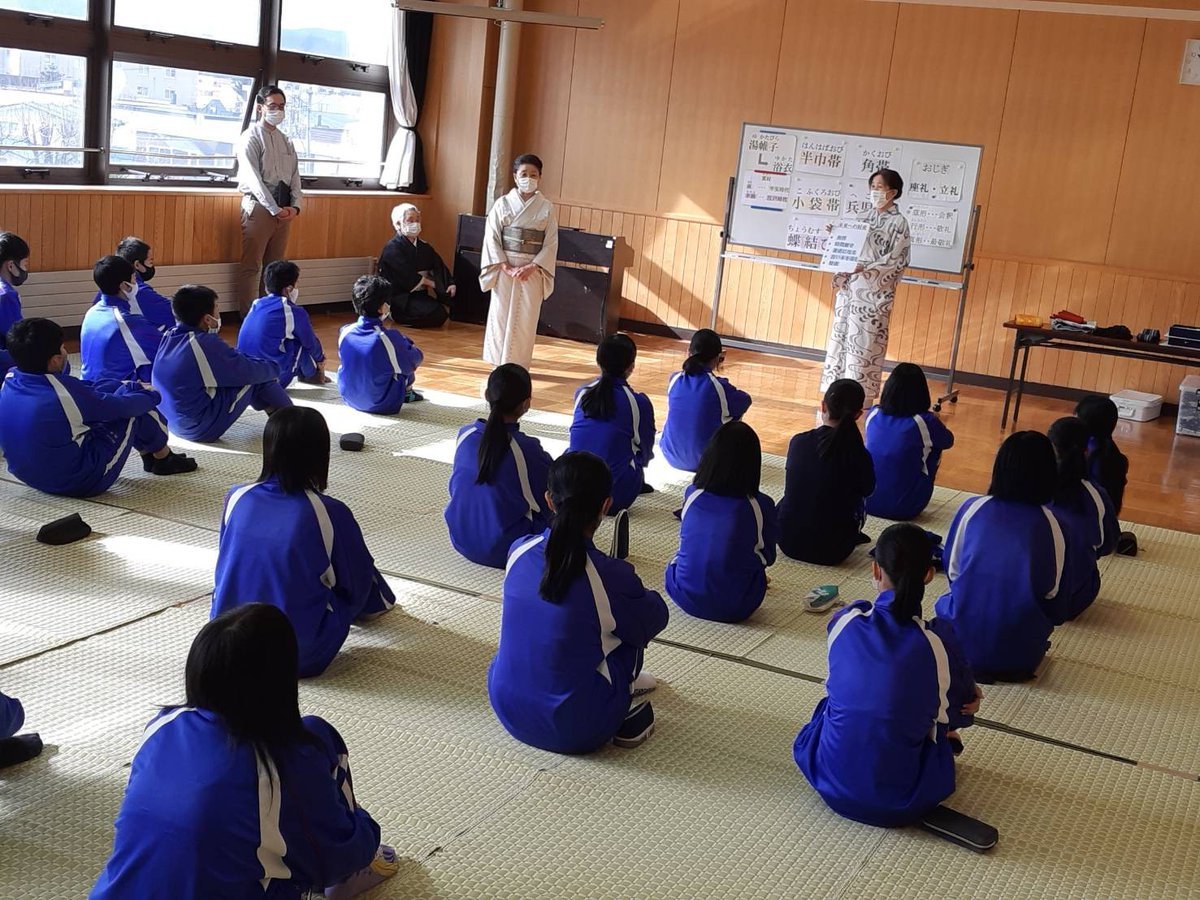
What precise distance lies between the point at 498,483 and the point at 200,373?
6.15 feet

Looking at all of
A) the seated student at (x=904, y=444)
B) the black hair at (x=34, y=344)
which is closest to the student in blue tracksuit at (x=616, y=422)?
the seated student at (x=904, y=444)

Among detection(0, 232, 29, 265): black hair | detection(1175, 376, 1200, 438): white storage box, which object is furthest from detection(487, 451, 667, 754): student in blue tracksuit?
detection(1175, 376, 1200, 438): white storage box

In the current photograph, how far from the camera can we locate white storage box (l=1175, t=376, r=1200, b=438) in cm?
781

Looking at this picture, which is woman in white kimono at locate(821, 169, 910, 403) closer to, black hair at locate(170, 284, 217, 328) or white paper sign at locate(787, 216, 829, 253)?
white paper sign at locate(787, 216, 829, 253)

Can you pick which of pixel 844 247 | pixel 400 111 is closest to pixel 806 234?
pixel 844 247

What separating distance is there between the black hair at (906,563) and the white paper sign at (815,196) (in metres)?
Result: 6.32

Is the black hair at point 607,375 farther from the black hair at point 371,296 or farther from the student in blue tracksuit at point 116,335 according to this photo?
the student in blue tracksuit at point 116,335

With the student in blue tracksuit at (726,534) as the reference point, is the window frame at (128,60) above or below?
above

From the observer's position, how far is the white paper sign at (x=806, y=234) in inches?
348

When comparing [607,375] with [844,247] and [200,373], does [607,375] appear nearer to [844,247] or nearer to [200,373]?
[200,373]

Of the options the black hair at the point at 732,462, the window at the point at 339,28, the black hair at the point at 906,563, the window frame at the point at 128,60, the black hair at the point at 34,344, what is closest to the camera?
the black hair at the point at 906,563

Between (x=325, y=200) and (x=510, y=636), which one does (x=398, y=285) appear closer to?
(x=325, y=200)

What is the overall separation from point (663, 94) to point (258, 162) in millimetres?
Result: 3228

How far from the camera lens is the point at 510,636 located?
3006 millimetres
